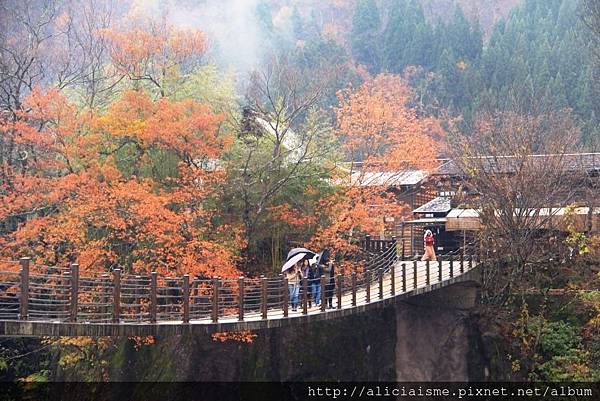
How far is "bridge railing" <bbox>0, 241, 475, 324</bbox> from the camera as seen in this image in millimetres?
10445

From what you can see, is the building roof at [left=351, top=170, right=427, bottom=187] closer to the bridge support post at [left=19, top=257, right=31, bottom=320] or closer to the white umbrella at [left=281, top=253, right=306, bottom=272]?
the white umbrella at [left=281, top=253, right=306, bottom=272]

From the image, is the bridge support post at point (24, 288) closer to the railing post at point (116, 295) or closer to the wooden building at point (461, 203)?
the railing post at point (116, 295)

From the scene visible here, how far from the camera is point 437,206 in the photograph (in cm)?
2745

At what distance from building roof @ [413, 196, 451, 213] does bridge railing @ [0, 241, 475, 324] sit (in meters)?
3.89

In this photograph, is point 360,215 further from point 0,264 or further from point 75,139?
point 0,264

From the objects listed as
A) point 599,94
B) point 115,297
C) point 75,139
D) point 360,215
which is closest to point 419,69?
point 599,94

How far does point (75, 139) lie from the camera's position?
770 inches

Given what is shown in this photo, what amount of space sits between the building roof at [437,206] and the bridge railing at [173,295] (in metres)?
3.89

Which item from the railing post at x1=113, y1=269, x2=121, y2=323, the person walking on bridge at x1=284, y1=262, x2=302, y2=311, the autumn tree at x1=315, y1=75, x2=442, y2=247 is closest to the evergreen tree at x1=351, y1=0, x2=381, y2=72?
the autumn tree at x1=315, y1=75, x2=442, y2=247

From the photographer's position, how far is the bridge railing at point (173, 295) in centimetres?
1045

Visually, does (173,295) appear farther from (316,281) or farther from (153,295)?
(153,295)

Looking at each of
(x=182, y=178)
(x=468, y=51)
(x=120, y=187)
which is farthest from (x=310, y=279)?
(x=468, y=51)

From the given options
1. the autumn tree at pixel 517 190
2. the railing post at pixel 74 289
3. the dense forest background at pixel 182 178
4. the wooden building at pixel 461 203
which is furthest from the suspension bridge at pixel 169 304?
the wooden building at pixel 461 203

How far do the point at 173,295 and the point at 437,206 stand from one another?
1325 centimetres
